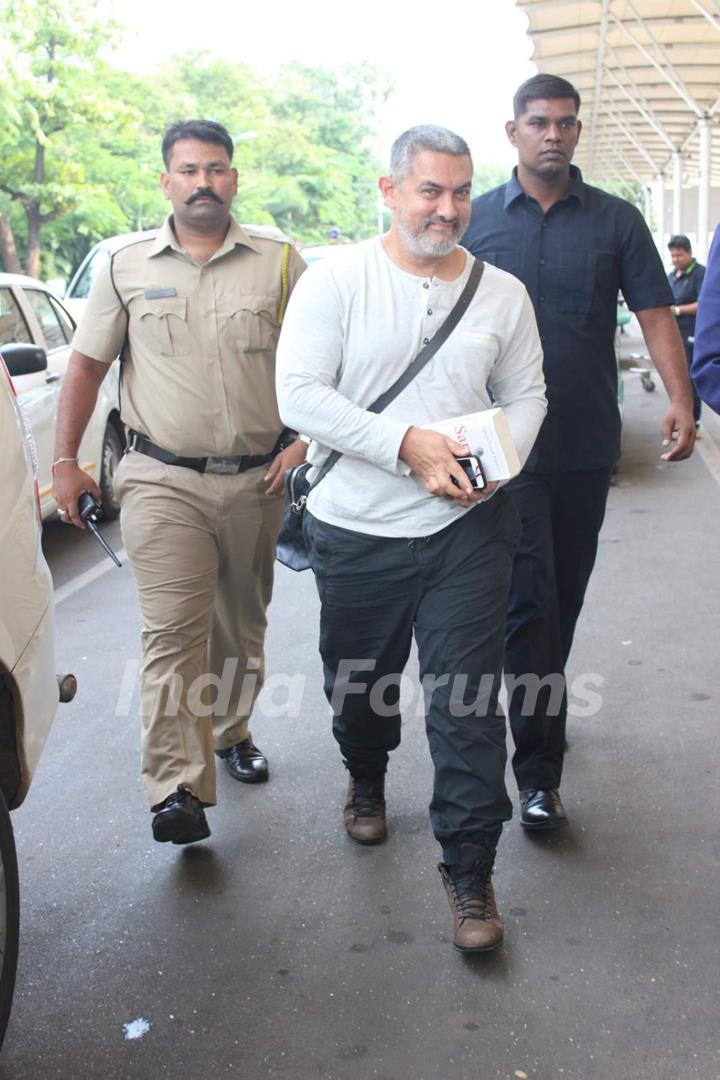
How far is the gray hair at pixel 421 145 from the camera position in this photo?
140 inches

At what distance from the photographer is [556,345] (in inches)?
171

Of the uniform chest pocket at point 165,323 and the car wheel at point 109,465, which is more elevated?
the uniform chest pocket at point 165,323

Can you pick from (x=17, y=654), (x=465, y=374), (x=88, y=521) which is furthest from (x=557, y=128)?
(x=17, y=654)

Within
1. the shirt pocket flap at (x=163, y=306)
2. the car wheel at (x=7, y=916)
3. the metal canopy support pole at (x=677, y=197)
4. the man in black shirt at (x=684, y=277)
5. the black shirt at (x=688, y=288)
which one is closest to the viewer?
the car wheel at (x=7, y=916)

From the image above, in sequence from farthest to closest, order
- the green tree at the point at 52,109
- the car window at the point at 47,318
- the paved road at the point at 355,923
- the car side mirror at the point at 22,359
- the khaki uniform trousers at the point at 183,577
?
the green tree at the point at 52,109
the car window at the point at 47,318
the car side mirror at the point at 22,359
the khaki uniform trousers at the point at 183,577
the paved road at the point at 355,923

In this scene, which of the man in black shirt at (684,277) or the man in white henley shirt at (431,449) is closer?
the man in white henley shirt at (431,449)

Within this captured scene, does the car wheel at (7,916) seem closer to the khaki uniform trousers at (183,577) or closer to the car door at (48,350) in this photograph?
the khaki uniform trousers at (183,577)

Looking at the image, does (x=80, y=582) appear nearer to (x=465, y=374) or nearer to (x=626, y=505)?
(x=626, y=505)

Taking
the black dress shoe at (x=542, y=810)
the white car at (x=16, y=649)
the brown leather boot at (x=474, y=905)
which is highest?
the white car at (x=16, y=649)

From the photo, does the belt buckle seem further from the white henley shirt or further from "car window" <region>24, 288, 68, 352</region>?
"car window" <region>24, 288, 68, 352</region>

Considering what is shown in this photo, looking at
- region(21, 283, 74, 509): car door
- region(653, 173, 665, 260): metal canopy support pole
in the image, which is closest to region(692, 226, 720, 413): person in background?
region(21, 283, 74, 509): car door

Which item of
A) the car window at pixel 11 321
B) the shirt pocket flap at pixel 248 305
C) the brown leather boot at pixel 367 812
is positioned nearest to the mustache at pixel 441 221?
the shirt pocket flap at pixel 248 305

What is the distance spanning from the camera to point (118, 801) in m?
4.77

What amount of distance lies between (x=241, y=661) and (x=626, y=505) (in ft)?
18.8
